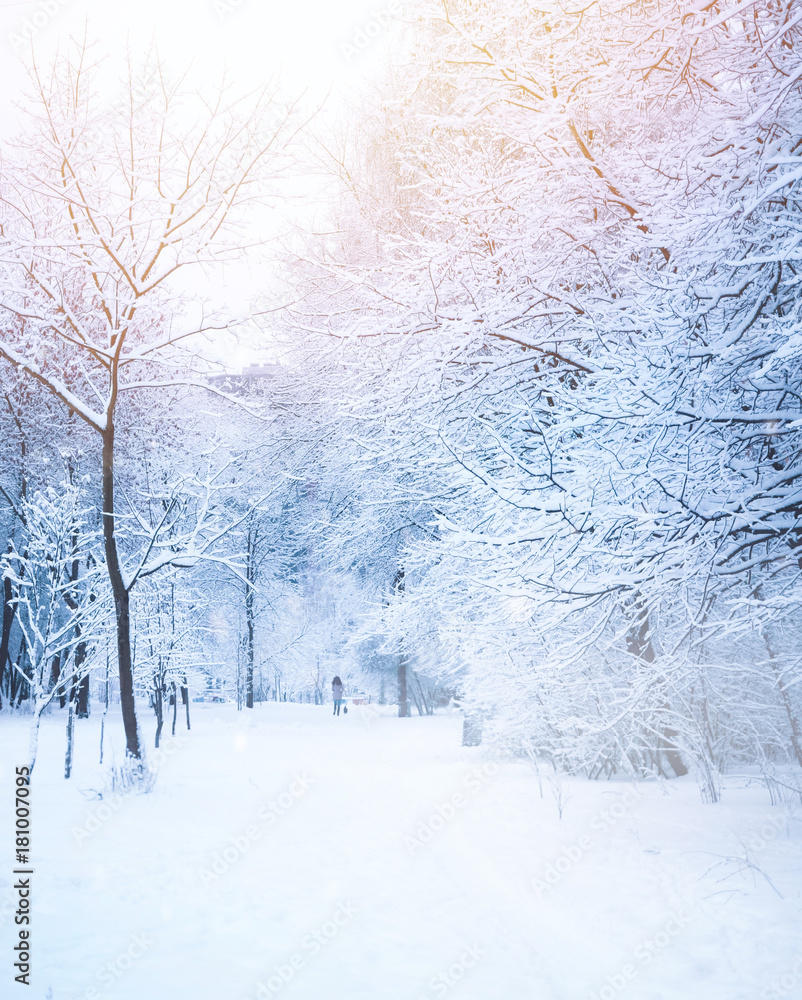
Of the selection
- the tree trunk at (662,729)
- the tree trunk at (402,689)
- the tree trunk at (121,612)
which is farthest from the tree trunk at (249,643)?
the tree trunk at (662,729)

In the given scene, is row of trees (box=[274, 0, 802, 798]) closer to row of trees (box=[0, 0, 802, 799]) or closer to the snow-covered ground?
row of trees (box=[0, 0, 802, 799])

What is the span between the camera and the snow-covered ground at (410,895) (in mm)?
3119

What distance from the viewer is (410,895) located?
175 inches

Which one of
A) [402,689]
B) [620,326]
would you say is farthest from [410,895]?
[402,689]

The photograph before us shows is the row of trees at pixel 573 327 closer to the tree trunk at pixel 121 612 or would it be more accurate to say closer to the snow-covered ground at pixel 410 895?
the tree trunk at pixel 121 612

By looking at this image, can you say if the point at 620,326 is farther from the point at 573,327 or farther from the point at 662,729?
the point at 662,729

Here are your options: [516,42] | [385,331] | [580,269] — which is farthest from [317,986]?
[516,42]

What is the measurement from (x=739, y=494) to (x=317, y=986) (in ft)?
10.3

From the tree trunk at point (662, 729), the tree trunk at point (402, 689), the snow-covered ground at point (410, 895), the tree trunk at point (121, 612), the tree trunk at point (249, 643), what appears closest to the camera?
the snow-covered ground at point (410, 895)

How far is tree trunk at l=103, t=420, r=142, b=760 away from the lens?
7637 millimetres

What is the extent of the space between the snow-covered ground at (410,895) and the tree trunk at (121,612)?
2.67ft

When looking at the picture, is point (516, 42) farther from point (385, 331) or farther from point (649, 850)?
point (649, 850)

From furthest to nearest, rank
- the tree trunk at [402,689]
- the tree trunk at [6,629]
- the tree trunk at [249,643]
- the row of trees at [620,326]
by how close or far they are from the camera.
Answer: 1. the tree trunk at [249,643]
2. the tree trunk at [402,689]
3. the tree trunk at [6,629]
4. the row of trees at [620,326]

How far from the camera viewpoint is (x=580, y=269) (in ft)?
16.8
